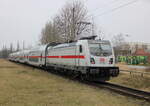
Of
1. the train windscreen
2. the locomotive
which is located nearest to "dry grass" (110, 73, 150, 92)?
the locomotive

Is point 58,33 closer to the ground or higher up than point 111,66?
higher up

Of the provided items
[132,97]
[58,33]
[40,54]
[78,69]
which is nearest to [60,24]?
[58,33]

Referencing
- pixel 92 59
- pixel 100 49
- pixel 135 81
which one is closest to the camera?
pixel 92 59

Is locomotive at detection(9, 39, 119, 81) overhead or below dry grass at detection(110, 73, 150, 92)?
overhead

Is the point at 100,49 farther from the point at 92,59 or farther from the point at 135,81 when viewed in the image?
the point at 135,81

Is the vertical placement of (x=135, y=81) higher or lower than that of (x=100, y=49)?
lower

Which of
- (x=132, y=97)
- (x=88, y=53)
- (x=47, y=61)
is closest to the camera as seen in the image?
(x=132, y=97)

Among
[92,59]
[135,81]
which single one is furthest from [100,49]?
[135,81]

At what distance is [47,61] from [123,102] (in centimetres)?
1669

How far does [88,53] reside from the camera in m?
14.2

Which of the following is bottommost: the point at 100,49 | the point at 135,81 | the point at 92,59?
the point at 135,81

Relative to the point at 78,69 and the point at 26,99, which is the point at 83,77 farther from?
the point at 26,99

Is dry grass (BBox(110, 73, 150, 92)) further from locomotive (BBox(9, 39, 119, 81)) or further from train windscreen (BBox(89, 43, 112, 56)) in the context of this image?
train windscreen (BBox(89, 43, 112, 56))

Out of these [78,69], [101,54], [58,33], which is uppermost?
[58,33]
